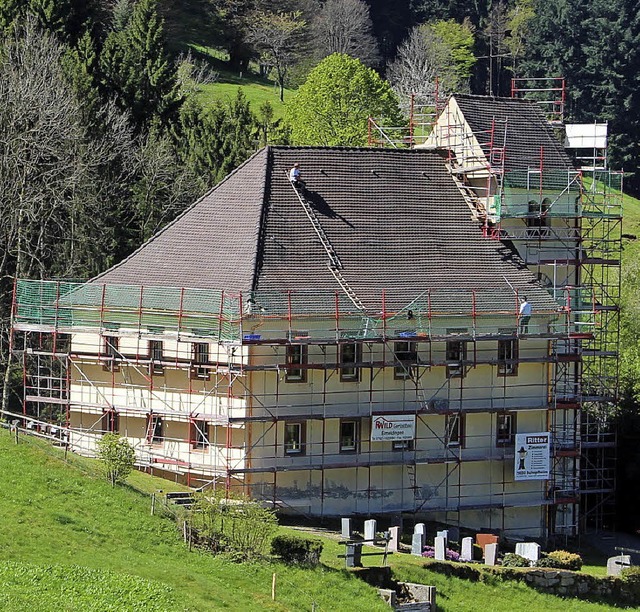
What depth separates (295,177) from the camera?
5503cm

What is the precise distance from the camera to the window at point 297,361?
51134mm

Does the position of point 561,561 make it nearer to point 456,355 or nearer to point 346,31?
point 456,355

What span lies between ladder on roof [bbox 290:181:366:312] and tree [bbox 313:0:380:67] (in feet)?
282

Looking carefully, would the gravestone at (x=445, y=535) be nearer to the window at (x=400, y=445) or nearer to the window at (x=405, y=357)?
the window at (x=400, y=445)

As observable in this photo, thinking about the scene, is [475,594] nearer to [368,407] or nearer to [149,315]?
[368,407]

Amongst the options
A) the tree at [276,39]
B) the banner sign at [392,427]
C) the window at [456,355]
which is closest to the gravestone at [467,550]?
the banner sign at [392,427]

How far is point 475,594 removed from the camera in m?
45.2

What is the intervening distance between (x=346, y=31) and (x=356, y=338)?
316 feet

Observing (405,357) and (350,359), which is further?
(405,357)

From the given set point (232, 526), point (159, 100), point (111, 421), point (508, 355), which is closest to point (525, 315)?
point (508, 355)

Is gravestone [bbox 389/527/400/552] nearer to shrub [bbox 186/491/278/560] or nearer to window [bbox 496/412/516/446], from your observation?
shrub [bbox 186/491/278/560]

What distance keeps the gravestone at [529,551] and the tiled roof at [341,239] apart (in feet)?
27.5

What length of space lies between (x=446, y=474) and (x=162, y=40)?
4052 cm

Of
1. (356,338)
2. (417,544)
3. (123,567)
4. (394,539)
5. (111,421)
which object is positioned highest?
(356,338)
